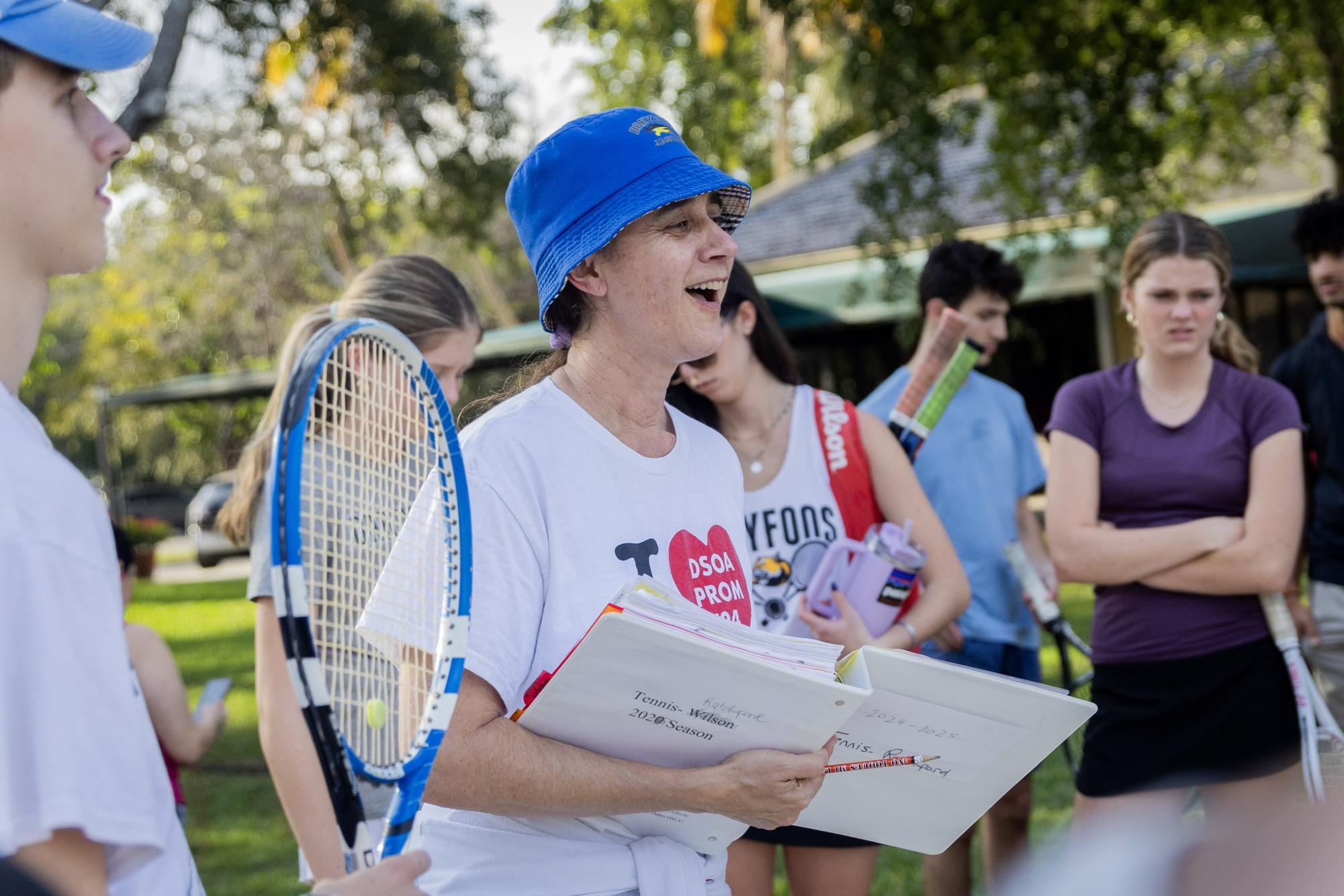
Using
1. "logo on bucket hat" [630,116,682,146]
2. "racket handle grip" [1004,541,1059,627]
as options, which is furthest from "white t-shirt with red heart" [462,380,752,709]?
"racket handle grip" [1004,541,1059,627]

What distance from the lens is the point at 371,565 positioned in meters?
1.75

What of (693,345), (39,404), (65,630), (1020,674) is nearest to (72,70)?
(65,630)

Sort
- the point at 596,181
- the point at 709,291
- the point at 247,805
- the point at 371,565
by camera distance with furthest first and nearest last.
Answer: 1. the point at 247,805
2. the point at 709,291
3. the point at 596,181
4. the point at 371,565

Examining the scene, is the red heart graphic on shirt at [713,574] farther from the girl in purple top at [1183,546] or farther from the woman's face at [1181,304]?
the woman's face at [1181,304]

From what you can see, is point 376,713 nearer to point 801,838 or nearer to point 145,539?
point 801,838

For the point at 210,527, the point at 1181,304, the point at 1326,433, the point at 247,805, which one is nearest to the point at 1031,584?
the point at 1326,433

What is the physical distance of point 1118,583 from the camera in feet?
11.1

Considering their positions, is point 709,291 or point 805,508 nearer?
point 709,291

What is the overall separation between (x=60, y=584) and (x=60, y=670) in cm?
8

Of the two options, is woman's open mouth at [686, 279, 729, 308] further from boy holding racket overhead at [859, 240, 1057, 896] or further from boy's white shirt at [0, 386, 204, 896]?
boy holding racket overhead at [859, 240, 1057, 896]

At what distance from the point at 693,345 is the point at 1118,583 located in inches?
73.3

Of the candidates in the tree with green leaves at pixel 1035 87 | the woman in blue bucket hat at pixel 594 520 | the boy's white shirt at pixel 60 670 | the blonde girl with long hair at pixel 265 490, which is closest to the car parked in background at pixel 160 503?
the tree with green leaves at pixel 1035 87

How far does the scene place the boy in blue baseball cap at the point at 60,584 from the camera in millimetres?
1104

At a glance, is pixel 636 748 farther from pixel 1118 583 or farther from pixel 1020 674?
pixel 1020 674
